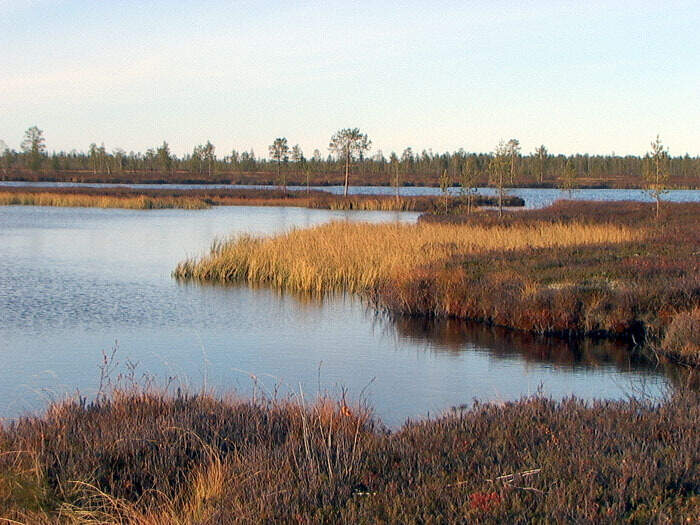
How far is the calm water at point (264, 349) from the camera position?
9258 millimetres

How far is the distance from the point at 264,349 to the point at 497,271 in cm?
542

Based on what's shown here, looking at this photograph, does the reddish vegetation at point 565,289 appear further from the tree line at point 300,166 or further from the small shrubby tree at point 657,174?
the tree line at point 300,166

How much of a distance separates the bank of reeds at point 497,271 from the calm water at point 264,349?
577 mm

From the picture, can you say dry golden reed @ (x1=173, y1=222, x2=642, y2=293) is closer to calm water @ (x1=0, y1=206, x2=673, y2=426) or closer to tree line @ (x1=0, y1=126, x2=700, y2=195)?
calm water @ (x1=0, y1=206, x2=673, y2=426)

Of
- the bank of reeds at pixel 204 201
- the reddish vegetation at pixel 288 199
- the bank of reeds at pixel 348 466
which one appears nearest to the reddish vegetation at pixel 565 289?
the bank of reeds at pixel 348 466

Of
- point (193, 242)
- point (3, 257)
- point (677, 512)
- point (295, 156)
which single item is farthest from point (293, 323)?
point (295, 156)

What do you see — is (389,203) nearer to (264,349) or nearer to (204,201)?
(204,201)

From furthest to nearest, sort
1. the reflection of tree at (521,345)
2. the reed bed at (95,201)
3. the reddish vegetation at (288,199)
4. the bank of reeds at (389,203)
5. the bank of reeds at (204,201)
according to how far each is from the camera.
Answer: the reddish vegetation at (288,199) → the bank of reeds at (389,203) → the bank of reeds at (204,201) → the reed bed at (95,201) → the reflection of tree at (521,345)

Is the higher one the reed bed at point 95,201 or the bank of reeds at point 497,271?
the reed bed at point 95,201

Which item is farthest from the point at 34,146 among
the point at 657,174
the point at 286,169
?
the point at 657,174

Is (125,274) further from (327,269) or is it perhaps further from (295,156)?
(295,156)

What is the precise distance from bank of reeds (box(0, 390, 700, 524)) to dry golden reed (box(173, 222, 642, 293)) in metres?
9.31

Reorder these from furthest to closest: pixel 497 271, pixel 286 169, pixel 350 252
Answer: pixel 286 169
pixel 350 252
pixel 497 271

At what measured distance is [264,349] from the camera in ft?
38.2
